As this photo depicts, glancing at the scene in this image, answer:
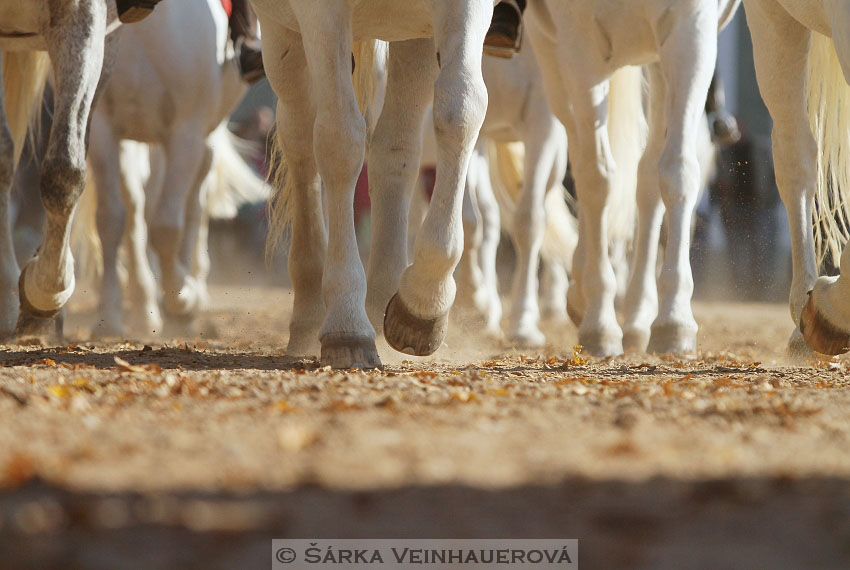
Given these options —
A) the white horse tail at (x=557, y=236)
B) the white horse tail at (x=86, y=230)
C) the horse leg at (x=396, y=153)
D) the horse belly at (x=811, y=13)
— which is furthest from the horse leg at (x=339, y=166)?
the white horse tail at (x=557, y=236)

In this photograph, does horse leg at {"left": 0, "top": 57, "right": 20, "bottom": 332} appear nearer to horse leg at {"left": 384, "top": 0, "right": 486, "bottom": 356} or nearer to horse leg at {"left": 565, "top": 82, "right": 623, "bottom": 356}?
horse leg at {"left": 384, "top": 0, "right": 486, "bottom": 356}

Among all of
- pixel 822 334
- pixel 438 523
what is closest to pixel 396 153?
pixel 822 334

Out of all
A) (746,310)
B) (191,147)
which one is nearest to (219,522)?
(191,147)

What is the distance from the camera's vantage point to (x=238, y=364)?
432 cm

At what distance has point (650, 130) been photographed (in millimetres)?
6227

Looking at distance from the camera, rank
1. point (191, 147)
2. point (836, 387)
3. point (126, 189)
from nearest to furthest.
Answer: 1. point (836, 387)
2. point (191, 147)
3. point (126, 189)

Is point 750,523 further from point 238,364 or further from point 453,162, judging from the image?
point 238,364

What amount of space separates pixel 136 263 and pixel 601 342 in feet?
11.7

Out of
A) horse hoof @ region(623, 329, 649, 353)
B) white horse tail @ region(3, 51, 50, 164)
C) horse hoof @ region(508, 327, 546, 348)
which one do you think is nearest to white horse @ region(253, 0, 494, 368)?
horse hoof @ region(623, 329, 649, 353)

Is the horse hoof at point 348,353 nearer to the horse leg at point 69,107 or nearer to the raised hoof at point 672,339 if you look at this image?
the horse leg at point 69,107

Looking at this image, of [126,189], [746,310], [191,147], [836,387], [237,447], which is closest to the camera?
[237,447]

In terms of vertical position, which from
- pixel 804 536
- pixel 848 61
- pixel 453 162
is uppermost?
pixel 848 61

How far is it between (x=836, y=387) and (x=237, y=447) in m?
2.15

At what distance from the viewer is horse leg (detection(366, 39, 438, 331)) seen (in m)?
4.71
